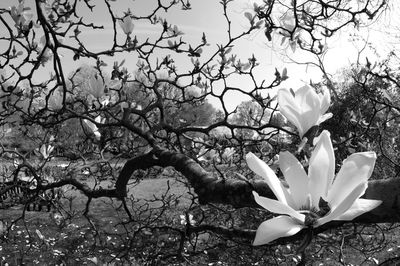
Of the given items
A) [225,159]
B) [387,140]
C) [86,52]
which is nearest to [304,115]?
[86,52]

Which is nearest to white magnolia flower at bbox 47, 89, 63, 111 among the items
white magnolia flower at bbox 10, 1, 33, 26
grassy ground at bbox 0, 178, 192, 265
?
white magnolia flower at bbox 10, 1, 33, 26

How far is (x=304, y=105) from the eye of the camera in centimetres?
72

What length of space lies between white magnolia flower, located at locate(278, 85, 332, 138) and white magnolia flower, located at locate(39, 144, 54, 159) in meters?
2.48

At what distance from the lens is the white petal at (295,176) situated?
56cm

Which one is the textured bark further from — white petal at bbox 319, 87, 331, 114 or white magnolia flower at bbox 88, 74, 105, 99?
white magnolia flower at bbox 88, 74, 105, 99

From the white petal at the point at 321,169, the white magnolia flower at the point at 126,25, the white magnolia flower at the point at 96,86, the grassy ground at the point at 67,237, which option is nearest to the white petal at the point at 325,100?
the white petal at the point at 321,169

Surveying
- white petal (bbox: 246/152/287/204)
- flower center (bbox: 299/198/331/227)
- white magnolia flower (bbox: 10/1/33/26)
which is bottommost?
flower center (bbox: 299/198/331/227)

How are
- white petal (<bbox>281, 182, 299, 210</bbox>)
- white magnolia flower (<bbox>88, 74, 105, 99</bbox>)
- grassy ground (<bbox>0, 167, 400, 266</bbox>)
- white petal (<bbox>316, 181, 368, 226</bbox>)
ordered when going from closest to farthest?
white petal (<bbox>316, 181, 368, 226</bbox>)
white petal (<bbox>281, 182, 299, 210</bbox>)
white magnolia flower (<bbox>88, 74, 105, 99</bbox>)
grassy ground (<bbox>0, 167, 400, 266</bbox>)

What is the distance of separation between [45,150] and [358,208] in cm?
292

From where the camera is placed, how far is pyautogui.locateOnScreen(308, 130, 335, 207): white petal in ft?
1.82

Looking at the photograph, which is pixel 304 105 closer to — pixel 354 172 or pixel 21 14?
pixel 354 172

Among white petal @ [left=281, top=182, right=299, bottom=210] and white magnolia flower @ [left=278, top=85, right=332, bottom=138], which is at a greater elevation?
white magnolia flower @ [left=278, top=85, right=332, bottom=138]

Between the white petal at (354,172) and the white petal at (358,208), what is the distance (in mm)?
19

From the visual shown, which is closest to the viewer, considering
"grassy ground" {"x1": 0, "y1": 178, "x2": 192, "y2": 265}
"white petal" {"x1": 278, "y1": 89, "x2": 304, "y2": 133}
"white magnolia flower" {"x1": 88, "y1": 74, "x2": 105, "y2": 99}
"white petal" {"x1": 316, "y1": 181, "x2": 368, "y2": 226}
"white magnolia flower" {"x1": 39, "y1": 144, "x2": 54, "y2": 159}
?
"white petal" {"x1": 316, "y1": 181, "x2": 368, "y2": 226}
